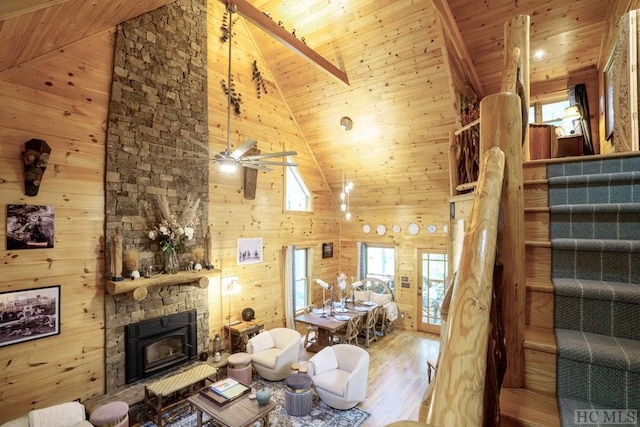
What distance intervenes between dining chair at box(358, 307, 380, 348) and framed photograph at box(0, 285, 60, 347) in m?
5.32

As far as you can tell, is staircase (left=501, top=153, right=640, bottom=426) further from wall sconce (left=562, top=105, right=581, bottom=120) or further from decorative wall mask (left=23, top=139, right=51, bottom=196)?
decorative wall mask (left=23, top=139, right=51, bottom=196)

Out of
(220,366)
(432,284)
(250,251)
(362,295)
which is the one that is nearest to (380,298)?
(362,295)

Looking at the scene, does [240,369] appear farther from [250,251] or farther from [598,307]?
[598,307]

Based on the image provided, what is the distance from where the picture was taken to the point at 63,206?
151 inches

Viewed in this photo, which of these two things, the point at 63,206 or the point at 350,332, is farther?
the point at 350,332

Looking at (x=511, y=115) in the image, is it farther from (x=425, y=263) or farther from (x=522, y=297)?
(x=425, y=263)

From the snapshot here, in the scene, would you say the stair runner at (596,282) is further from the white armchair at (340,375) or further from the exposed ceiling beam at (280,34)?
the exposed ceiling beam at (280,34)

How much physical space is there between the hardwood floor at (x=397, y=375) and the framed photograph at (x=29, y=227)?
4727 mm

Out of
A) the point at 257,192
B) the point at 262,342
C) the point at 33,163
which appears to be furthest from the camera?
the point at 257,192

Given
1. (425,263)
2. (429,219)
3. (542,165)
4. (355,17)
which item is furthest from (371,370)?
(355,17)

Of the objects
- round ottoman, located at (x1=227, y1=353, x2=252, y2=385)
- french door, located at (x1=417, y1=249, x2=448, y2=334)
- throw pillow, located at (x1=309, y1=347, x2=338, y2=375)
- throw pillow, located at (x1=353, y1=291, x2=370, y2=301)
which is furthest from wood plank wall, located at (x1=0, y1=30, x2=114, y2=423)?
french door, located at (x1=417, y1=249, x2=448, y2=334)

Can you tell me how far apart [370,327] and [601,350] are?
20.7 feet

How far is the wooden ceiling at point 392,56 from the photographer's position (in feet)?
14.0

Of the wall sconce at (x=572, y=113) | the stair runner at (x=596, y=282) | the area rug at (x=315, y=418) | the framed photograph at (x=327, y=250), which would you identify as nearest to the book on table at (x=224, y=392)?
the area rug at (x=315, y=418)
